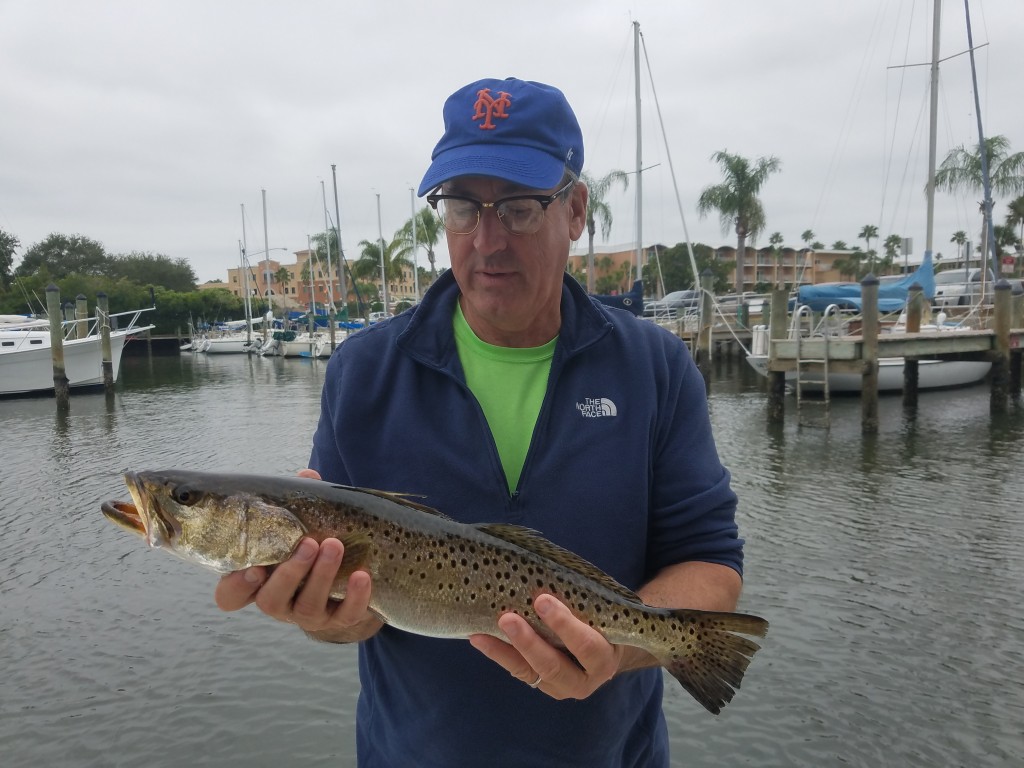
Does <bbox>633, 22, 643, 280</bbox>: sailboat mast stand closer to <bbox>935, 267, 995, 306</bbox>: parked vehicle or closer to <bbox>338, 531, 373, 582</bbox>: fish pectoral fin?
<bbox>935, 267, 995, 306</bbox>: parked vehicle

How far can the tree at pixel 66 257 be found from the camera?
8569 centimetres

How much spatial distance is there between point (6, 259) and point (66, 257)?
70.2 ft

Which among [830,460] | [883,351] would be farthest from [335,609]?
[883,351]

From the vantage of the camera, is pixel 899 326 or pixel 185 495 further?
pixel 899 326

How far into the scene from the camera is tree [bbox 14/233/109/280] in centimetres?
8569

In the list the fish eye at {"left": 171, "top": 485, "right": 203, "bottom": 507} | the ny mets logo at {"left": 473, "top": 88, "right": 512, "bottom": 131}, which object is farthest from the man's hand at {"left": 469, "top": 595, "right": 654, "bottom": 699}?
the ny mets logo at {"left": 473, "top": 88, "right": 512, "bottom": 131}

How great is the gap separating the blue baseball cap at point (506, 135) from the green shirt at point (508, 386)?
564 mm

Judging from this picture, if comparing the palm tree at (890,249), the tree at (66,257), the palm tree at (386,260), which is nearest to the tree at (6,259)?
the tree at (66,257)

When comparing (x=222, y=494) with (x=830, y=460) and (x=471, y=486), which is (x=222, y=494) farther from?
(x=830, y=460)

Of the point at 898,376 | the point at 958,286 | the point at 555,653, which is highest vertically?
the point at 958,286

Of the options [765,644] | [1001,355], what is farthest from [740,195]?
[765,644]

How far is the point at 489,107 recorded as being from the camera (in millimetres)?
2438

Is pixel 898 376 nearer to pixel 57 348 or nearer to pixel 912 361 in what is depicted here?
pixel 912 361

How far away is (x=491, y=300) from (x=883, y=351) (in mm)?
20320
